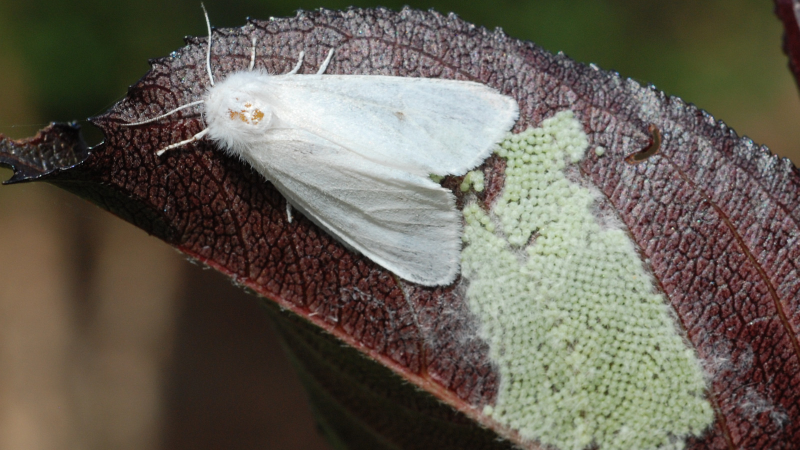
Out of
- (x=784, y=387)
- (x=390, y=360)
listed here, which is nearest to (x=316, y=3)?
(x=390, y=360)

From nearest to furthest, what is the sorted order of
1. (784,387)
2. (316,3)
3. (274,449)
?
1. (784,387)
2. (316,3)
3. (274,449)

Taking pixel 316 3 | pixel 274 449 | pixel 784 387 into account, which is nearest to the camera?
pixel 784 387

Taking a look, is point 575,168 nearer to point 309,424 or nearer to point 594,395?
point 594,395

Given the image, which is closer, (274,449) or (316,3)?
(316,3)

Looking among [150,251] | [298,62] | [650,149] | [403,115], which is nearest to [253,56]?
[298,62]

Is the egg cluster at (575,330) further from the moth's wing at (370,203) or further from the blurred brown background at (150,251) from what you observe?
the blurred brown background at (150,251)

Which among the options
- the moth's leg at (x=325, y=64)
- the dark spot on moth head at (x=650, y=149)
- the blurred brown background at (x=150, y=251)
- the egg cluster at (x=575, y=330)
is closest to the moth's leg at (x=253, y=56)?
the moth's leg at (x=325, y=64)

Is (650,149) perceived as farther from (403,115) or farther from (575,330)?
(403,115)
